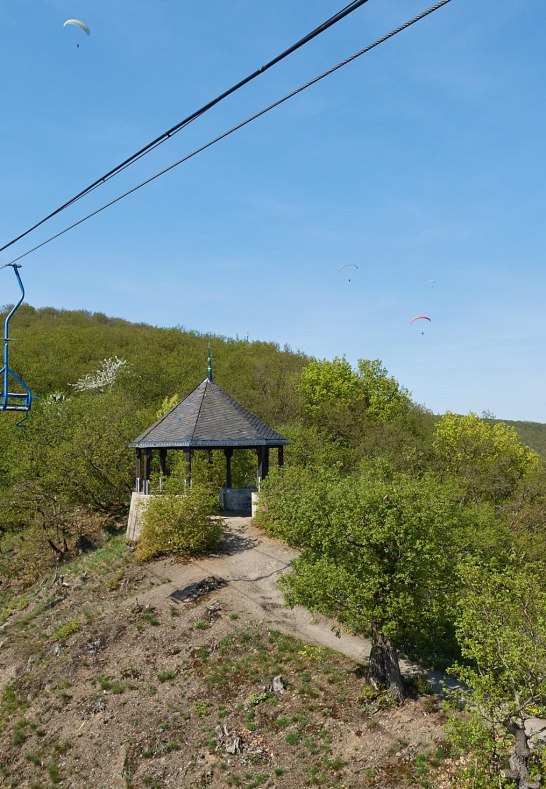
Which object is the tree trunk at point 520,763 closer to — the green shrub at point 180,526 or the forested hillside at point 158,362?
the green shrub at point 180,526

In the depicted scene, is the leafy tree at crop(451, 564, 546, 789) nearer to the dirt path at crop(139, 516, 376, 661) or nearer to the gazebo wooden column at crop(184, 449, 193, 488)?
the dirt path at crop(139, 516, 376, 661)

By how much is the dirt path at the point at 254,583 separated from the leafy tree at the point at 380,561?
306cm

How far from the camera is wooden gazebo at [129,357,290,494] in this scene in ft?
88.4

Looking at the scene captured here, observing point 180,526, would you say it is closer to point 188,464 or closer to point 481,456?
point 188,464

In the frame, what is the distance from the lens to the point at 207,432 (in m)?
27.2

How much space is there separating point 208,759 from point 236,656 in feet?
11.9

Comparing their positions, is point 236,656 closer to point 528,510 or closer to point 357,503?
point 357,503

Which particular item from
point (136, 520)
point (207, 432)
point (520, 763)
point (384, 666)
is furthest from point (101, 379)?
point (520, 763)

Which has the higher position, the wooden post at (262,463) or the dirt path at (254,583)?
→ the wooden post at (262,463)

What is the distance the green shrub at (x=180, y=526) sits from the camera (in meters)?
23.9

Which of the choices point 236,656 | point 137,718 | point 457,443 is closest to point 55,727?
point 137,718

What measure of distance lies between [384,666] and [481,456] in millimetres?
32050

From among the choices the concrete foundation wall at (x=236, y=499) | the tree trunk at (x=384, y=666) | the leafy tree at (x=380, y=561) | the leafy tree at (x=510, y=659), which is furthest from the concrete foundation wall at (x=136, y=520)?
the leafy tree at (x=510, y=659)

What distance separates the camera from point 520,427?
6422 inches
